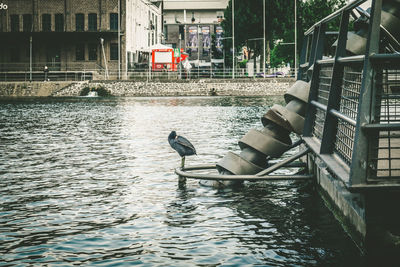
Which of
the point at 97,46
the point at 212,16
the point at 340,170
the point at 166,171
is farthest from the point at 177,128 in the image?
the point at 212,16

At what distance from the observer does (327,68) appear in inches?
341

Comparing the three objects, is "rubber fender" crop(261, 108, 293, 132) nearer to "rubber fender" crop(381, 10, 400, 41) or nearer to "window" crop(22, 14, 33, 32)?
"rubber fender" crop(381, 10, 400, 41)

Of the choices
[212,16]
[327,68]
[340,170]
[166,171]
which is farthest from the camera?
[212,16]

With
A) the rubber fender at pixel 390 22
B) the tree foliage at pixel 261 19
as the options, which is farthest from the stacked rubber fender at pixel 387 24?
the tree foliage at pixel 261 19

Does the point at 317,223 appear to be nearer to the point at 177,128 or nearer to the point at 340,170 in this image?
the point at 340,170

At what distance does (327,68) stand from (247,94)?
52.1 metres

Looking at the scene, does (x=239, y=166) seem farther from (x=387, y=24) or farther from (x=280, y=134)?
(x=387, y=24)

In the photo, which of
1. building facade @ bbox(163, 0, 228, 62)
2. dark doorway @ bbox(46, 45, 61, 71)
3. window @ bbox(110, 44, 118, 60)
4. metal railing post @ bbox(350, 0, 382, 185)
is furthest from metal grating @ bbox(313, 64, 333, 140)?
building facade @ bbox(163, 0, 228, 62)

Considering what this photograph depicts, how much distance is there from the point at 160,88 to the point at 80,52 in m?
13.3

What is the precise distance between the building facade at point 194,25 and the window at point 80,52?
4372 cm

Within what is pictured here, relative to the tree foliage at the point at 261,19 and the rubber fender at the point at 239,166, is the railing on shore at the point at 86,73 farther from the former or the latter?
the rubber fender at the point at 239,166

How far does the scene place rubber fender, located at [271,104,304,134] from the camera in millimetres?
9383

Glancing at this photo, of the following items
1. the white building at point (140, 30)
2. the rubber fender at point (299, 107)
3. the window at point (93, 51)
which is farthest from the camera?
the white building at point (140, 30)

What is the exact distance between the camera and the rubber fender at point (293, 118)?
30.8 feet
